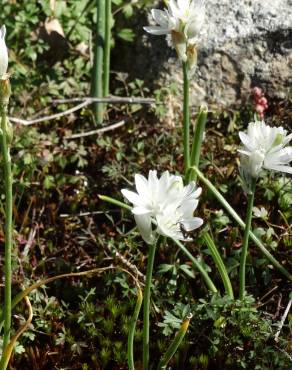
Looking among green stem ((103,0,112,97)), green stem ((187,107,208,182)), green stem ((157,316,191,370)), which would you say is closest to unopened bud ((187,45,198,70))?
green stem ((187,107,208,182))

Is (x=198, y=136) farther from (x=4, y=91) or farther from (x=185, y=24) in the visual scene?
(x=4, y=91)

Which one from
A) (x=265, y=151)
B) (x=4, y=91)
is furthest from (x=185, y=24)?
(x=4, y=91)

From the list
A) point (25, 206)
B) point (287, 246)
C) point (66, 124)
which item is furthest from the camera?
point (66, 124)

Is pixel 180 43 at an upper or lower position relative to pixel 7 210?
upper

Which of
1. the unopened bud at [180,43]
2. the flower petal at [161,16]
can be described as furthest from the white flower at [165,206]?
the flower petal at [161,16]

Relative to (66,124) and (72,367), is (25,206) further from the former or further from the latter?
(72,367)

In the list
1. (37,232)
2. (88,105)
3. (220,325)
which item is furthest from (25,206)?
(220,325)

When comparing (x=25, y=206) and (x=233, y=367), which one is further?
(x=25, y=206)
